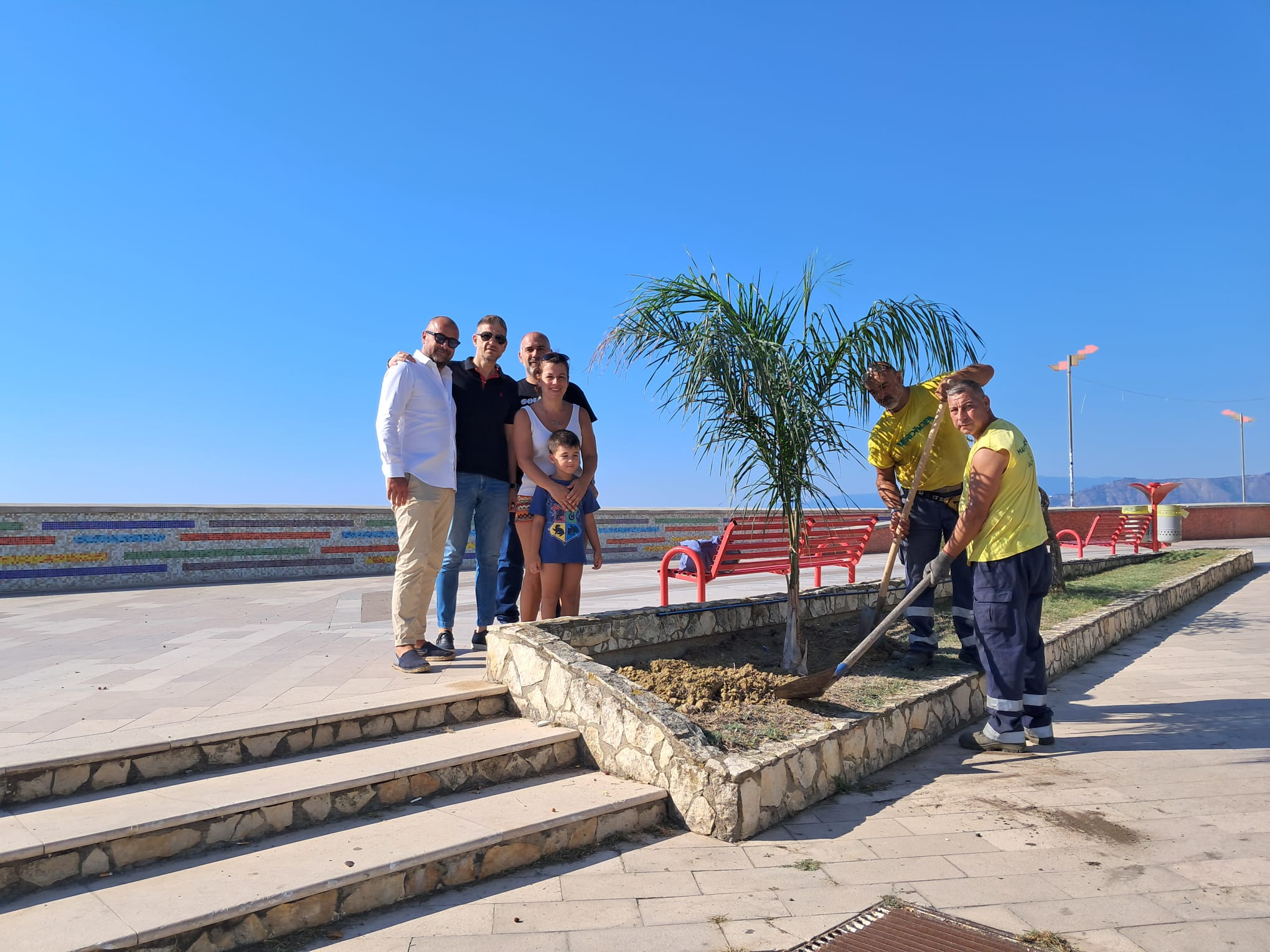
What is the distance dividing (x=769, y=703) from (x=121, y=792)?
2676mm

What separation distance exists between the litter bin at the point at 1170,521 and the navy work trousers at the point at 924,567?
16750 millimetres

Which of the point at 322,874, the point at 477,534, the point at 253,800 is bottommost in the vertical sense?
the point at 322,874

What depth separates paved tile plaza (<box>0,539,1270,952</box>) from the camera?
7.80 feet

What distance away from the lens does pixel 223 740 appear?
3123 mm

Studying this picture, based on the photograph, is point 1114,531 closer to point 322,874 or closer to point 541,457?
point 541,457

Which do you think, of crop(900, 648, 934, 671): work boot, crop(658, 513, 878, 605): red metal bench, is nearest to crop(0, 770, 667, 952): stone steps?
crop(900, 648, 934, 671): work boot

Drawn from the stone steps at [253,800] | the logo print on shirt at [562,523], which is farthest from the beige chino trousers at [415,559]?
the stone steps at [253,800]

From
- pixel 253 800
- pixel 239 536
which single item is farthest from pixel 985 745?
pixel 239 536

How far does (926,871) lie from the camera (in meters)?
2.76

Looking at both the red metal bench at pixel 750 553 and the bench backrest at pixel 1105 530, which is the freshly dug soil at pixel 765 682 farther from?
the bench backrest at pixel 1105 530

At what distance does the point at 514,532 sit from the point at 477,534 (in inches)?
9.7

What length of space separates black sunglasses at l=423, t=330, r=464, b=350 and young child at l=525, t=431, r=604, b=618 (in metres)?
0.77

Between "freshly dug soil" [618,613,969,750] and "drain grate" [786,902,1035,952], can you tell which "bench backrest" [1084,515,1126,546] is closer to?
"freshly dug soil" [618,613,969,750]

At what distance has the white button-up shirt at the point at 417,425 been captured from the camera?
172 inches
